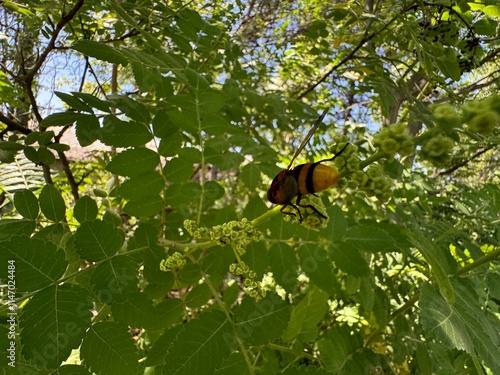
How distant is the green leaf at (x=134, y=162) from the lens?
4.08 feet

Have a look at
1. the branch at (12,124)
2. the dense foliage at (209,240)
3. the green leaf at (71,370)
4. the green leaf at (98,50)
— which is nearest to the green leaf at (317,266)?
the dense foliage at (209,240)

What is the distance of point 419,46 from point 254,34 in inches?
106

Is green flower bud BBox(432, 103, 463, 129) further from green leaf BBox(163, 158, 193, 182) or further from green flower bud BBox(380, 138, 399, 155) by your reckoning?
green leaf BBox(163, 158, 193, 182)

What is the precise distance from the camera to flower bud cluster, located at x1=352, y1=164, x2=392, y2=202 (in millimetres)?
945

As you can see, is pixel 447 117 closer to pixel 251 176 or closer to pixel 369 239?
pixel 369 239

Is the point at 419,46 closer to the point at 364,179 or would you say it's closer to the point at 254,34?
the point at 364,179

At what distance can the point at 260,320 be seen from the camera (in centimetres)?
106

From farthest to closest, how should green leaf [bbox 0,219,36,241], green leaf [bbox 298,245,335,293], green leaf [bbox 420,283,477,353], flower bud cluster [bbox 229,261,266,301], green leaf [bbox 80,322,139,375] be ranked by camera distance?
green leaf [bbox 298,245,335,293], green leaf [bbox 0,219,36,241], flower bud cluster [bbox 229,261,266,301], green leaf [bbox 80,322,139,375], green leaf [bbox 420,283,477,353]

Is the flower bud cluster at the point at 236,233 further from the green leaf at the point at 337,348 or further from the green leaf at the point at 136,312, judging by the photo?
the green leaf at the point at 337,348

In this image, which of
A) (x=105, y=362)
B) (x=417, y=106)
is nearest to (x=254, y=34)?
(x=417, y=106)

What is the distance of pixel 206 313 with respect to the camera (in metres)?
1.01

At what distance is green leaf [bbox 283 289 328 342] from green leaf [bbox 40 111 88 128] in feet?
3.27

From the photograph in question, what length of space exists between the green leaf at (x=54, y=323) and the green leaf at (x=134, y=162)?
0.43 metres

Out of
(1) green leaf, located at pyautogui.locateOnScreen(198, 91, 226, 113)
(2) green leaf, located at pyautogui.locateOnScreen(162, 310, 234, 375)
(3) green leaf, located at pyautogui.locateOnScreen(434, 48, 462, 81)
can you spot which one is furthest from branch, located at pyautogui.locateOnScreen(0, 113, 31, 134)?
(3) green leaf, located at pyautogui.locateOnScreen(434, 48, 462, 81)
